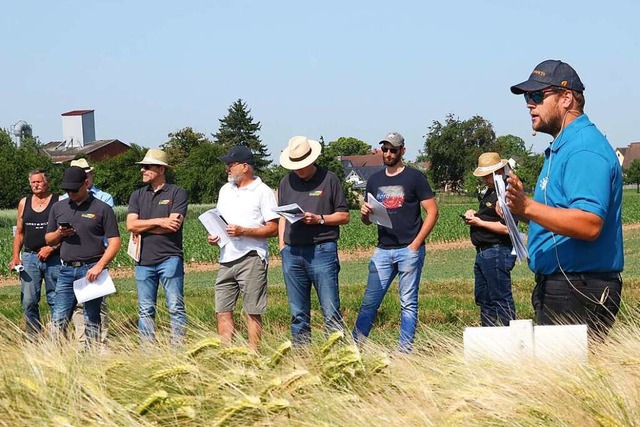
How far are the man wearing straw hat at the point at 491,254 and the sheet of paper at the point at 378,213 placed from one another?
1.07 m

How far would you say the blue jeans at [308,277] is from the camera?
853 cm

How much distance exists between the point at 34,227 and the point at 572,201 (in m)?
7.16

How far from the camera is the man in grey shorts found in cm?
873

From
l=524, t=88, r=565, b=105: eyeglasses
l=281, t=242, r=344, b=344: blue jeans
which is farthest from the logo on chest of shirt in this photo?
l=524, t=88, r=565, b=105: eyeglasses

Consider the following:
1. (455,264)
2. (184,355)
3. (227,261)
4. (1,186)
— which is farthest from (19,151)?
(184,355)

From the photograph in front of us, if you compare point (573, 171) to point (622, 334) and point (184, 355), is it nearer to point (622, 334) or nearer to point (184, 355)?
point (622, 334)

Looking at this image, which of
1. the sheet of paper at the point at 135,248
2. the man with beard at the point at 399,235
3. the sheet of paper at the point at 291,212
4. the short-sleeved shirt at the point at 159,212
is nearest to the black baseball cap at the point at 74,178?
the short-sleeved shirt at the point at 159,212

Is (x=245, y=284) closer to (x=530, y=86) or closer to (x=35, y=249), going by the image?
(x=35, y=249)

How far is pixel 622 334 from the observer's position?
13.9ft

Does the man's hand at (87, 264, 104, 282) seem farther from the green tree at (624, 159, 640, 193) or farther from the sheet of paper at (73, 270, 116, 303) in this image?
the green tree at (624, 159, 640, 193)

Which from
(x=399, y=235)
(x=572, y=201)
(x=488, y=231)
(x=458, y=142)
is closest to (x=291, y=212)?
(x=399, y=235)

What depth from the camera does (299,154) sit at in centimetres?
877

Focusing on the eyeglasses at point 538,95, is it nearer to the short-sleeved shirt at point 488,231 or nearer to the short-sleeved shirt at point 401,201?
the short-sleeved shirt at point 401,201

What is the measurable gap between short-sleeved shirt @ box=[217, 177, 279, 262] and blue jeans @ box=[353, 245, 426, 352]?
3.40 feet
